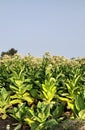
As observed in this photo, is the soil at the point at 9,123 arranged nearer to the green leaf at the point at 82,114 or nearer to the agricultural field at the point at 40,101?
the agricultural field at the point at 40,101

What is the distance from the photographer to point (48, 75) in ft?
31.1

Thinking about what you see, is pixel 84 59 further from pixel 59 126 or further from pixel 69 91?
pixel 59 126

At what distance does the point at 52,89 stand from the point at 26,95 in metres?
0.65

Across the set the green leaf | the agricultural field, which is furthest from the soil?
the green leaf

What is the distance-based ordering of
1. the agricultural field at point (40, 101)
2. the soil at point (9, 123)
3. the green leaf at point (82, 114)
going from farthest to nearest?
1. the soil at point (9, 123)
2. the agricultural field at point (40, 101)
3. the green leaf at point (82, 114)

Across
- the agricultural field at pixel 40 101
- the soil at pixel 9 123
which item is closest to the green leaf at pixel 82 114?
the agricultural field at pixel 40 101

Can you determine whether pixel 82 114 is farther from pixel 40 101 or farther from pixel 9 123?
pixel 40 101

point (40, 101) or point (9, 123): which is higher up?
point (40, 101)

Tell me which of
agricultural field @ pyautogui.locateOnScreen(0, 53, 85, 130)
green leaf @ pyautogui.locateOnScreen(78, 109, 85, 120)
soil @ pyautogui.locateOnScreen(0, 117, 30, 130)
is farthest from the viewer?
soil @ pyautogui.locateOnScreen(0, 117, 30, 130)

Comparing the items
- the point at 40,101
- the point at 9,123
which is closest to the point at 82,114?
the point at 9,123

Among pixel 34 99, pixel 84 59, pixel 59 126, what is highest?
pixel 84 59

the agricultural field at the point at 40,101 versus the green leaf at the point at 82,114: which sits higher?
the agricultural field at the point at 40,101

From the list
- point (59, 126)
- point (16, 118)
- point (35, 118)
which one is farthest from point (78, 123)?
point (16, 118)

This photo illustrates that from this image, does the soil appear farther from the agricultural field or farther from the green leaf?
the green leaf
